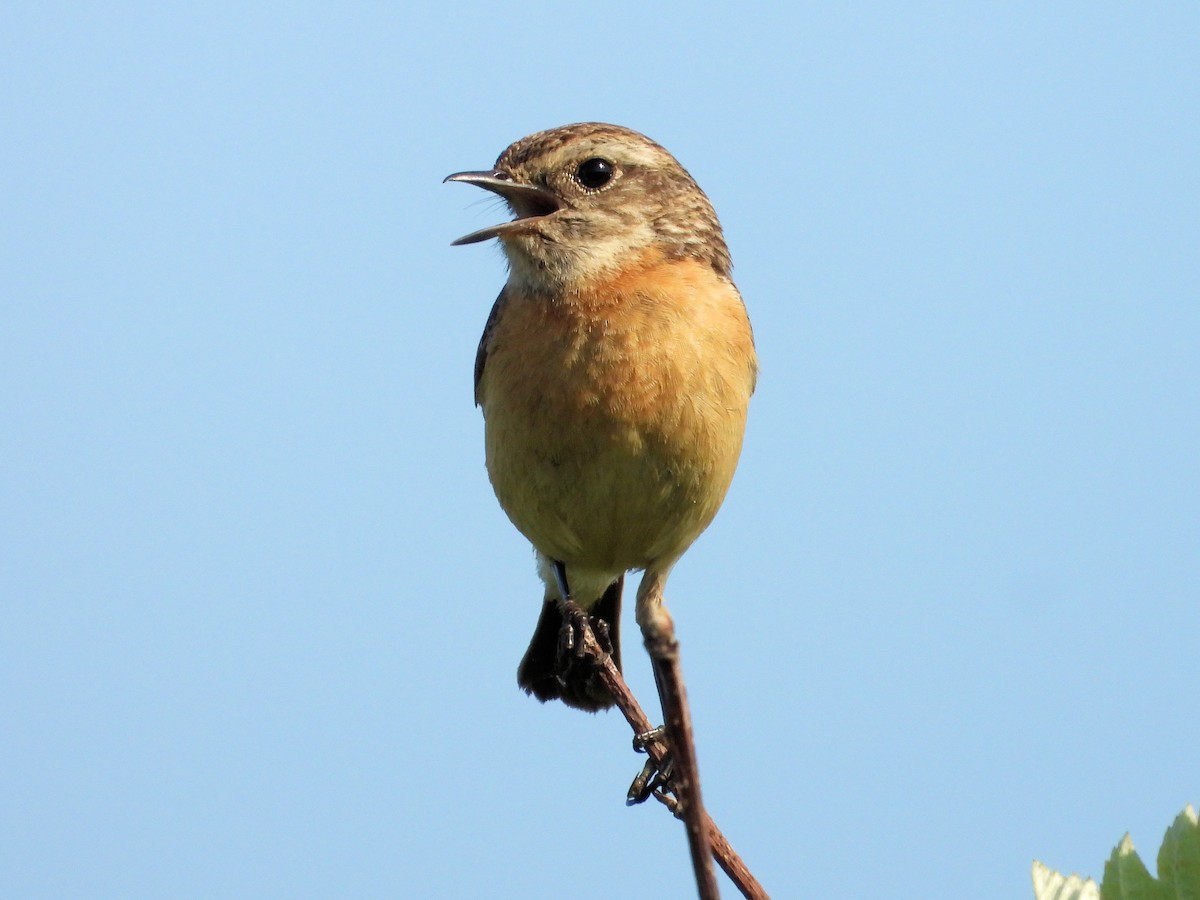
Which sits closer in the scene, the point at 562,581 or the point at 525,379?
the point at 525,379

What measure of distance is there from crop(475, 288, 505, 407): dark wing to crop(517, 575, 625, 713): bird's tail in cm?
153

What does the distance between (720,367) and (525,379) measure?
36.4 inches

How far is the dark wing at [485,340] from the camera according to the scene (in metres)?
7.11

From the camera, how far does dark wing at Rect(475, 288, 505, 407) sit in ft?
23.3

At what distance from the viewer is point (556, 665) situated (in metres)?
8.23

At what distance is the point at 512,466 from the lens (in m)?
6.54

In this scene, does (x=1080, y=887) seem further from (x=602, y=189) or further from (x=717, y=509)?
(x=602, y=189)

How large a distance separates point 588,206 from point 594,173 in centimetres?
23

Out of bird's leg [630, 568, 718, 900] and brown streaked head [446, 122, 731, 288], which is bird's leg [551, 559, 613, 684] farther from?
bird's leg [630, 568, 718, 900]

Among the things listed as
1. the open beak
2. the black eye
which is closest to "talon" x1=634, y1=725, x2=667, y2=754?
the open beak

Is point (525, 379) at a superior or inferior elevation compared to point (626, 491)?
superior

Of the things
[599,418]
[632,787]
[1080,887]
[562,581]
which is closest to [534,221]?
[599,418]

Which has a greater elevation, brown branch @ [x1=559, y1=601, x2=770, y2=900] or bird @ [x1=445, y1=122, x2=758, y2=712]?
bird @ [x1=445, y1=122, x2=758, y2=712]

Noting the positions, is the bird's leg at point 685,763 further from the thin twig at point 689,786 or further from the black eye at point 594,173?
the black eye at point 594,173
